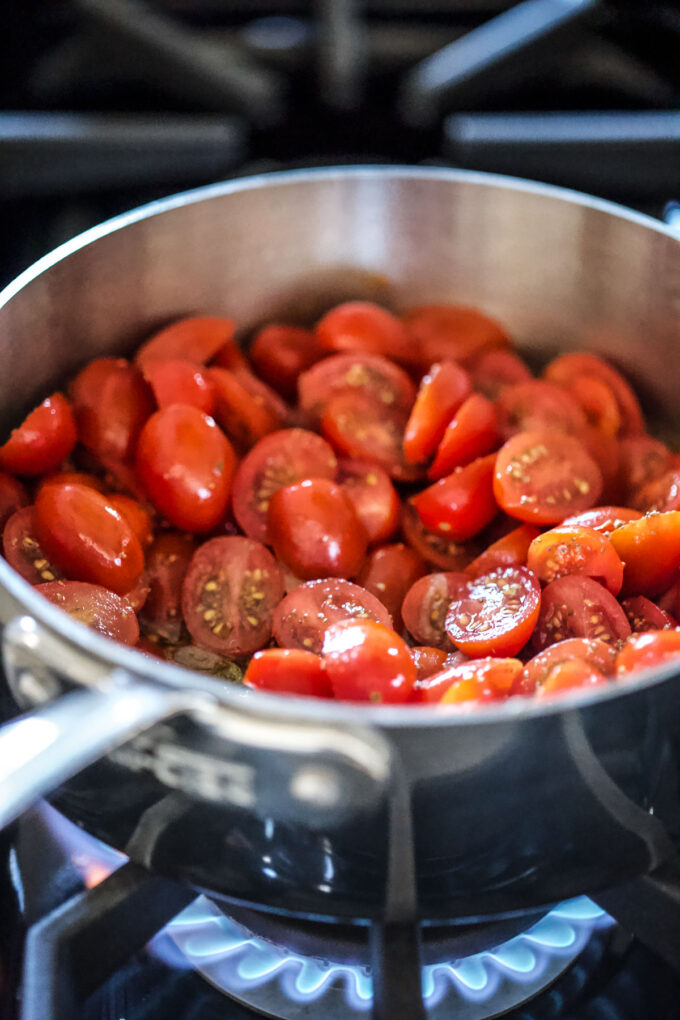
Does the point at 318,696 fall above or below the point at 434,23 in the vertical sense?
below

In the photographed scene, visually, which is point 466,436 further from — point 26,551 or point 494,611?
point 26,551

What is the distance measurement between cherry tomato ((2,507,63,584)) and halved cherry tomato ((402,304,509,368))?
538 millimetres

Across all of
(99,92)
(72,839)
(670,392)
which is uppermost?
(99,92)

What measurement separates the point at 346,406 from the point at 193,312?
227mm

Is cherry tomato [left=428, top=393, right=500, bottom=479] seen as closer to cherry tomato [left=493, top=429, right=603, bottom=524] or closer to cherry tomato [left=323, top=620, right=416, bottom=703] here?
cherry tomato [left=493, top=429, right=603, bottom=524]

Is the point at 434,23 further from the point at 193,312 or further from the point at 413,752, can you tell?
the point at 413,752

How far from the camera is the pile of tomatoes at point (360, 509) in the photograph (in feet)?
2.75

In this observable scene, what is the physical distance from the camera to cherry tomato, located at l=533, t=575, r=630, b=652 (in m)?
0.87

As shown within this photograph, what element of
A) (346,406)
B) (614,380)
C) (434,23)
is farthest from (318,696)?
(434,23)

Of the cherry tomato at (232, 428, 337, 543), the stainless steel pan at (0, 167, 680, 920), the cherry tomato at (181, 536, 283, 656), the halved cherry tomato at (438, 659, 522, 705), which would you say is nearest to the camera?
the stainless steel pan at (0, 167, 680, 920)

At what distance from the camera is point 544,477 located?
1039 millimetres

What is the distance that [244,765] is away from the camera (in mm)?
582

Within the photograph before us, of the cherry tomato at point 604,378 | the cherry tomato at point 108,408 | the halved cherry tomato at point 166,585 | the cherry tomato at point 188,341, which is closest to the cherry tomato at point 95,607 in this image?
the halved cherry tomato at point 166,585

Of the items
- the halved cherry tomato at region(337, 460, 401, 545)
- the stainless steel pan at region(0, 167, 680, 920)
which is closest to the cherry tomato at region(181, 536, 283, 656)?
the halved cherry tomato at region(337, 460, 401, 545)
